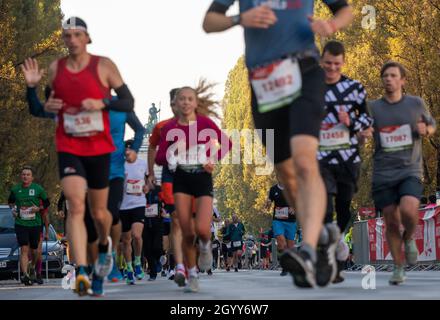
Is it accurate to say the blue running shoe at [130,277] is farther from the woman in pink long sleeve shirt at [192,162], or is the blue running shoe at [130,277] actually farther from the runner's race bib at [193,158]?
the runner's race bib at [193,158]

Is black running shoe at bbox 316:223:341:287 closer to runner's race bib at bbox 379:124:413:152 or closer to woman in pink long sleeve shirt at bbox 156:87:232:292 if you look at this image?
woman in pink long sleeve shirt at bbox 156:87:232:292

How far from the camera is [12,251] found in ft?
75.1

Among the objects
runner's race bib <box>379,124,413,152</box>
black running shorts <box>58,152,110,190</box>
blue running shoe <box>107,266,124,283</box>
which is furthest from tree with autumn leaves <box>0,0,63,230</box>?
black running shorts <box>58,152,110,190</box>

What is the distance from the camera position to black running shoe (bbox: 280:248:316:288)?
18.8 feet

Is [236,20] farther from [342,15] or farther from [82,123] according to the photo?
[82,123]

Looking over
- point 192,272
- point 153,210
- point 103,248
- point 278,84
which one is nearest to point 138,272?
point 153,210

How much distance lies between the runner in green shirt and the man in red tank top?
10.4m

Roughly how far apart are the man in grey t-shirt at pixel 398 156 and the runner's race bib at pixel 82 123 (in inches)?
140

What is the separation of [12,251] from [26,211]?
381cm

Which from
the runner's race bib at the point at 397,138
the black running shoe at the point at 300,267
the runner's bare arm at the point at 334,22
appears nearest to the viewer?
the black running shoe at the point at 300,267

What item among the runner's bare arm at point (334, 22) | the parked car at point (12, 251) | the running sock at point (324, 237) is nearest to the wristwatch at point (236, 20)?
the runner's bare arm at point (334, 22)

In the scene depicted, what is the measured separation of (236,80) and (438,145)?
7302cm

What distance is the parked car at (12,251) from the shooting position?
22.7m
